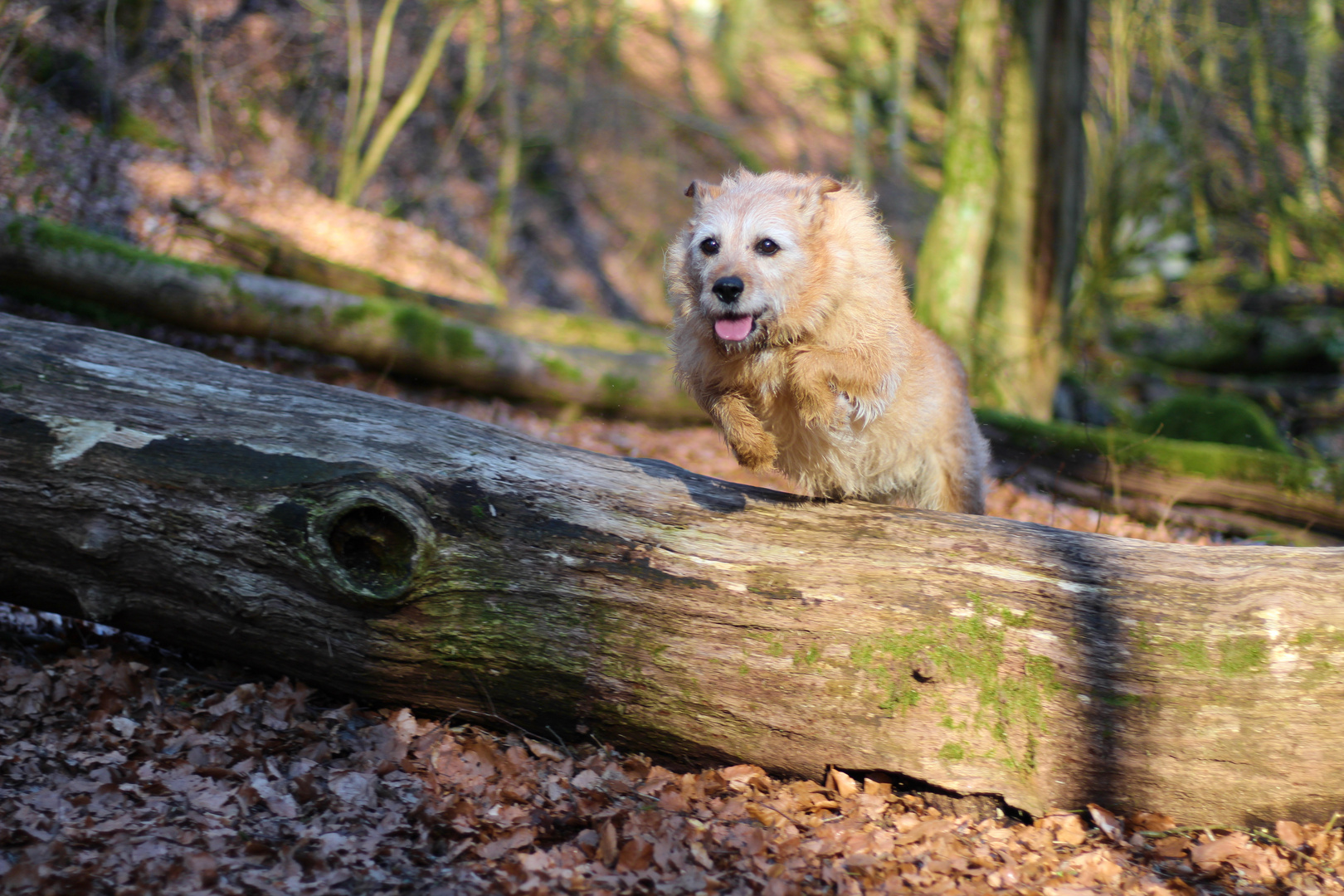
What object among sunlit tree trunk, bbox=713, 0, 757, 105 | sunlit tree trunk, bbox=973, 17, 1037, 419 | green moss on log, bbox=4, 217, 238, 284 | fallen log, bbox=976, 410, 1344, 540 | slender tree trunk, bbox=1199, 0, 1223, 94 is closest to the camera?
fallen log, bbox=976, 410, 1344, 540

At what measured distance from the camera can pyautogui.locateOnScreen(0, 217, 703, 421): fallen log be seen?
9141mm

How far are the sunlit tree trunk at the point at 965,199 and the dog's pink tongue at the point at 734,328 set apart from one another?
286 inches

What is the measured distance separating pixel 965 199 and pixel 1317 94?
1394 centimetres

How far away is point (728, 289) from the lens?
159 inches

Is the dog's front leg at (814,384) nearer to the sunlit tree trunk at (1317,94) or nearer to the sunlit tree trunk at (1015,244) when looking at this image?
the sunlit tree trunk at (1015,244)

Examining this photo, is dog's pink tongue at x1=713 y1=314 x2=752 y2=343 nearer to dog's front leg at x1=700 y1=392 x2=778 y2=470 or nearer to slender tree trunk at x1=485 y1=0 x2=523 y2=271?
dog's front leg at x1=700 y1=392 x2=778 y2=470

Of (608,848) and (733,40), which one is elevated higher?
(733,40)

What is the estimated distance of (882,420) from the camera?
4.72 m

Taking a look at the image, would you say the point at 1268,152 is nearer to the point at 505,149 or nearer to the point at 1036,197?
the point at 1036,197

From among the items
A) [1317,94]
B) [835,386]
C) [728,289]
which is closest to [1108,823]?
[835,386]

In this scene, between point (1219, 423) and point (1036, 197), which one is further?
point (1036, 197)

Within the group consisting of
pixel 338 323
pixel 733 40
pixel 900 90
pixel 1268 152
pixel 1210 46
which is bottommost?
pixel 338 323

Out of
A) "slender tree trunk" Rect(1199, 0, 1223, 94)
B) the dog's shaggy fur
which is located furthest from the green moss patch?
"slender tree trunk" Rect(1199, 0, 1223, 94)

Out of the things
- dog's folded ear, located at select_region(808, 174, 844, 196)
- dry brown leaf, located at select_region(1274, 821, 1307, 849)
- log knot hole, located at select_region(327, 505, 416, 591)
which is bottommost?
dry brown leaf, located at select_region(1274, 821, 1307, 849)
